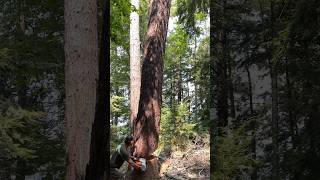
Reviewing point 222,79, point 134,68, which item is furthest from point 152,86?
point 134,68

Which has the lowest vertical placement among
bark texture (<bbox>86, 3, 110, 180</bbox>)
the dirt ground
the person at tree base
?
the dirt ground

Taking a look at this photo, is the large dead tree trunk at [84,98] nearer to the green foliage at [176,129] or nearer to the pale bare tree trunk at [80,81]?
the pale bare tree trunk at [80,81]

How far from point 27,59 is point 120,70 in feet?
54.2

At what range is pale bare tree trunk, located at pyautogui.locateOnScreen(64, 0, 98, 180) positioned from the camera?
5.06 metres

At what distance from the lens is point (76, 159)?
5.03m

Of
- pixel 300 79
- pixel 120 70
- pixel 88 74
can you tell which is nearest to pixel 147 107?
pixel 300 79

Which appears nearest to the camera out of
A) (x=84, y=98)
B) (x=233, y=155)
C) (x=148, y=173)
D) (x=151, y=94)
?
(x=84, y=98)

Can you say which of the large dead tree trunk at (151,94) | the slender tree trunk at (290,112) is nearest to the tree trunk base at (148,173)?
the large dead tree trunk at (151,94)

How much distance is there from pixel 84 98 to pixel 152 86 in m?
4.24

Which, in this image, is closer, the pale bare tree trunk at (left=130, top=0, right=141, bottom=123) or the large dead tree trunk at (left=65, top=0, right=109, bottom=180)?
the large dead tree trunk at (left=65, top=0, right=109, bottom=180)

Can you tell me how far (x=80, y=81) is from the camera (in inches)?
202

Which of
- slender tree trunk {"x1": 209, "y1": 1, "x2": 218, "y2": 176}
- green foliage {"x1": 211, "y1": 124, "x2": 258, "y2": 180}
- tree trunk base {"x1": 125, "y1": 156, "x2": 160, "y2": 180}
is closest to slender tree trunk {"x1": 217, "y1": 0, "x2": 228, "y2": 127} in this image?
slender tree trunk {"x1": 209, "y1": 1, "x2": 218, "y2": 176}

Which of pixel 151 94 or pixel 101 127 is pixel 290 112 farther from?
pixel 101 127

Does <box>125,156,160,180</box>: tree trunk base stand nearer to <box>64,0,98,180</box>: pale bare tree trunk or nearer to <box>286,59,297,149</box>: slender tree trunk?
<box>286,59,297,149</box>: slender tree trunk
